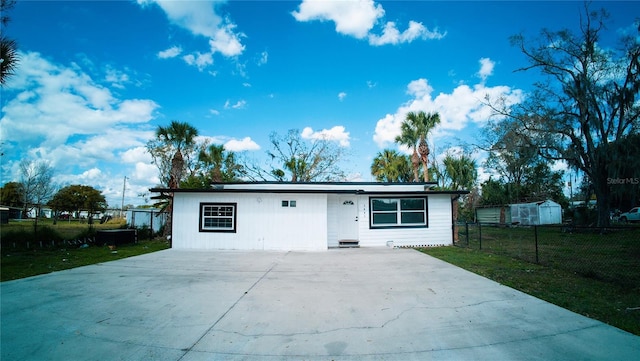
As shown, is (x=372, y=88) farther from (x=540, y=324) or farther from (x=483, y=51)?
(x=540, y=324)

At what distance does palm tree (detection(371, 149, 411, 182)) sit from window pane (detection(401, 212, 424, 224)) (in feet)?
44.6

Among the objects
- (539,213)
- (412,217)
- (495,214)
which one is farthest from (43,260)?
(495,214)

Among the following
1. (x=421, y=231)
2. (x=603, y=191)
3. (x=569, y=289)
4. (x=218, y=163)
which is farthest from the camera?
(x=218, y=163)

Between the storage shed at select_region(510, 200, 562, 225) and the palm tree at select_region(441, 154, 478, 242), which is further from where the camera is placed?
the palm tree at select_region(441, 154, 478, 242)

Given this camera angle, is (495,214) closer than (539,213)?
No

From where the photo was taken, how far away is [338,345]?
125 inches

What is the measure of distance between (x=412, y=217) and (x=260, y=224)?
6621mm

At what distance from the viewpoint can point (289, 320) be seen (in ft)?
12.9

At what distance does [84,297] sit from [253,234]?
6552mm

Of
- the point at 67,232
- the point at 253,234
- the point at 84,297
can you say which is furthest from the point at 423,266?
the point at 67,232

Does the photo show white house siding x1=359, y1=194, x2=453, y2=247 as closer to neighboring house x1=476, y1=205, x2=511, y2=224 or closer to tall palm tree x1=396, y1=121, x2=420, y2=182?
tall palm tree x1=396, y1=121, x2=420, y2=182

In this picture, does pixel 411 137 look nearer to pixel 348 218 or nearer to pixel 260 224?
pixel 348 218

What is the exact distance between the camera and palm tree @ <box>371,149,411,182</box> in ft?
85.1

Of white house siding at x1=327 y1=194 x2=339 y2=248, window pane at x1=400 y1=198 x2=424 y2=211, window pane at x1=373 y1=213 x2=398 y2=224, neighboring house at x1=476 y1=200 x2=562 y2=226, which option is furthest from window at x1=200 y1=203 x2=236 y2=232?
neighboring house at x1=476 y1=200 x2=562 y2=226
